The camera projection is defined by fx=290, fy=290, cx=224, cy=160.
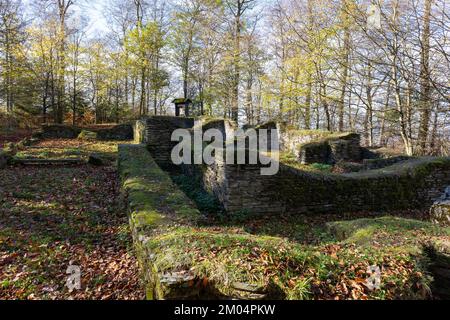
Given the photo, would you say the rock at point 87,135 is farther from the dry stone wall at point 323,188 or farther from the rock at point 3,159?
the dry stone wall at point 323,188

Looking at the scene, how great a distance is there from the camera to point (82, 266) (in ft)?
12.2

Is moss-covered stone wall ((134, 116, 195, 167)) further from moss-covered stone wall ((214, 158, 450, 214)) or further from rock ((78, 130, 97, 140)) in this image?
rock ((78, 130, 97, 140))

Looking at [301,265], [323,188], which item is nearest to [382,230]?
[301,265]

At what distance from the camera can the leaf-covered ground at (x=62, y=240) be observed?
322 cm

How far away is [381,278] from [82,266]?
3400 millimetres

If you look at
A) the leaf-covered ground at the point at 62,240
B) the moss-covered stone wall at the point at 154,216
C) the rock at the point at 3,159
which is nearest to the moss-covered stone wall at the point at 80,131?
the rock at the point at 3,159

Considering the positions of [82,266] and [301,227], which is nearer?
[82,266]

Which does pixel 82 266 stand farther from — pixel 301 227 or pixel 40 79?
pixel 40 79

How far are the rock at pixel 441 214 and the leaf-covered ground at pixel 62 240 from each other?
6.01 metres

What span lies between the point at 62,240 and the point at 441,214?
716cm

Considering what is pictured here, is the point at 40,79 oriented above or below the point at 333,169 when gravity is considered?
above

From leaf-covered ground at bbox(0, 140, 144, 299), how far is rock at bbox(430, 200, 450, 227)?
6.01 metres
